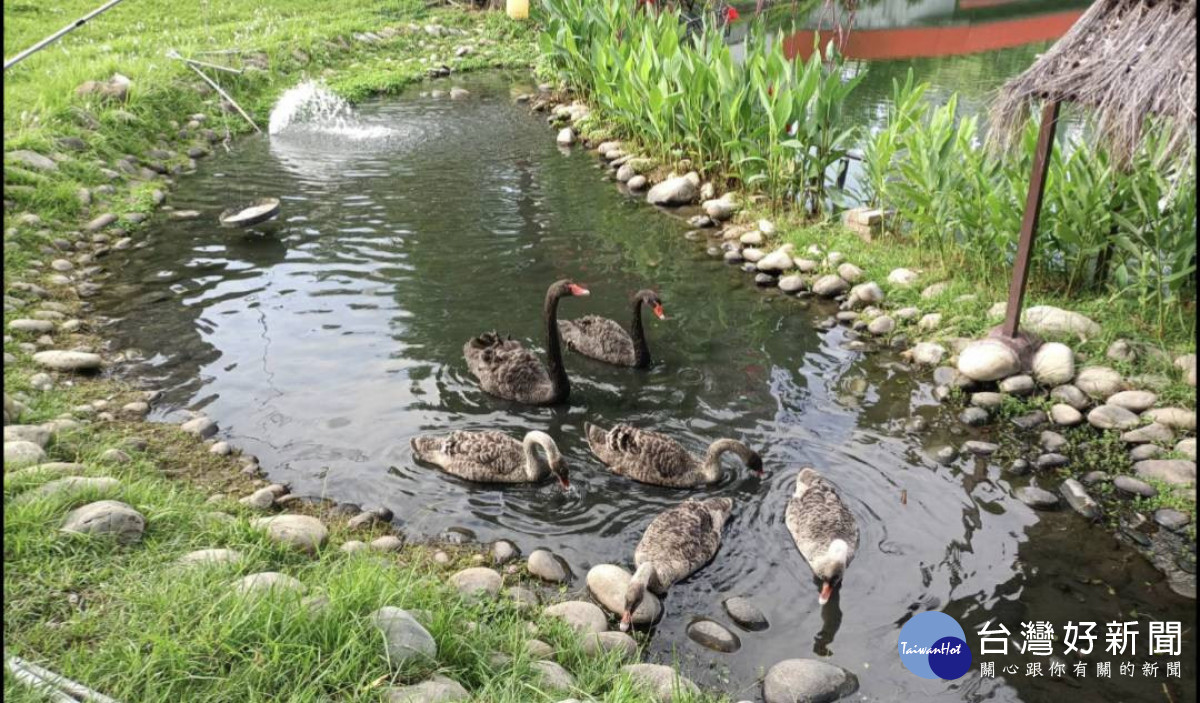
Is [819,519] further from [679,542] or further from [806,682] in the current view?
[806,682]

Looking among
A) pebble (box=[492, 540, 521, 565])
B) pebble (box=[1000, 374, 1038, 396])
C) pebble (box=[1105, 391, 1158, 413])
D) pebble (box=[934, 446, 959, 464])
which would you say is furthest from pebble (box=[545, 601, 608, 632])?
pebble (box=[1105, 391, 1158, 413])

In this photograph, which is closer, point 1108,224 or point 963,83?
point 1108,224

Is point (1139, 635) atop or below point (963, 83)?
below

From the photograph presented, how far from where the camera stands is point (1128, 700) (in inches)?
173

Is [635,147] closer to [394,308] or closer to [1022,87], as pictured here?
[394,308]

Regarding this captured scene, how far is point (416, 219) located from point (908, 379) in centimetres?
595

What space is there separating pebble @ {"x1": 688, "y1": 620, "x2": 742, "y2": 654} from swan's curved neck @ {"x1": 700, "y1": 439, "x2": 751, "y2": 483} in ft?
4.34

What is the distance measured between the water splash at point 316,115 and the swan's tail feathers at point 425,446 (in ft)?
30.1

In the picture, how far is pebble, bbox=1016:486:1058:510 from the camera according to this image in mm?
5734

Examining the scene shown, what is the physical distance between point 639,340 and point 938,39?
60.3ft

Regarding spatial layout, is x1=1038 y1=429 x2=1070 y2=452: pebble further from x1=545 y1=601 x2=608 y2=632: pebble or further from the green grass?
the green grass

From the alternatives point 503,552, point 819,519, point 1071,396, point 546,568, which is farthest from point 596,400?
point 1071,396

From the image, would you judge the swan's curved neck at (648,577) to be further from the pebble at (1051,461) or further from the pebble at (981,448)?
the pebble at (1051,461)

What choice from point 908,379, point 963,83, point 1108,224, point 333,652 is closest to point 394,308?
point 908,379
